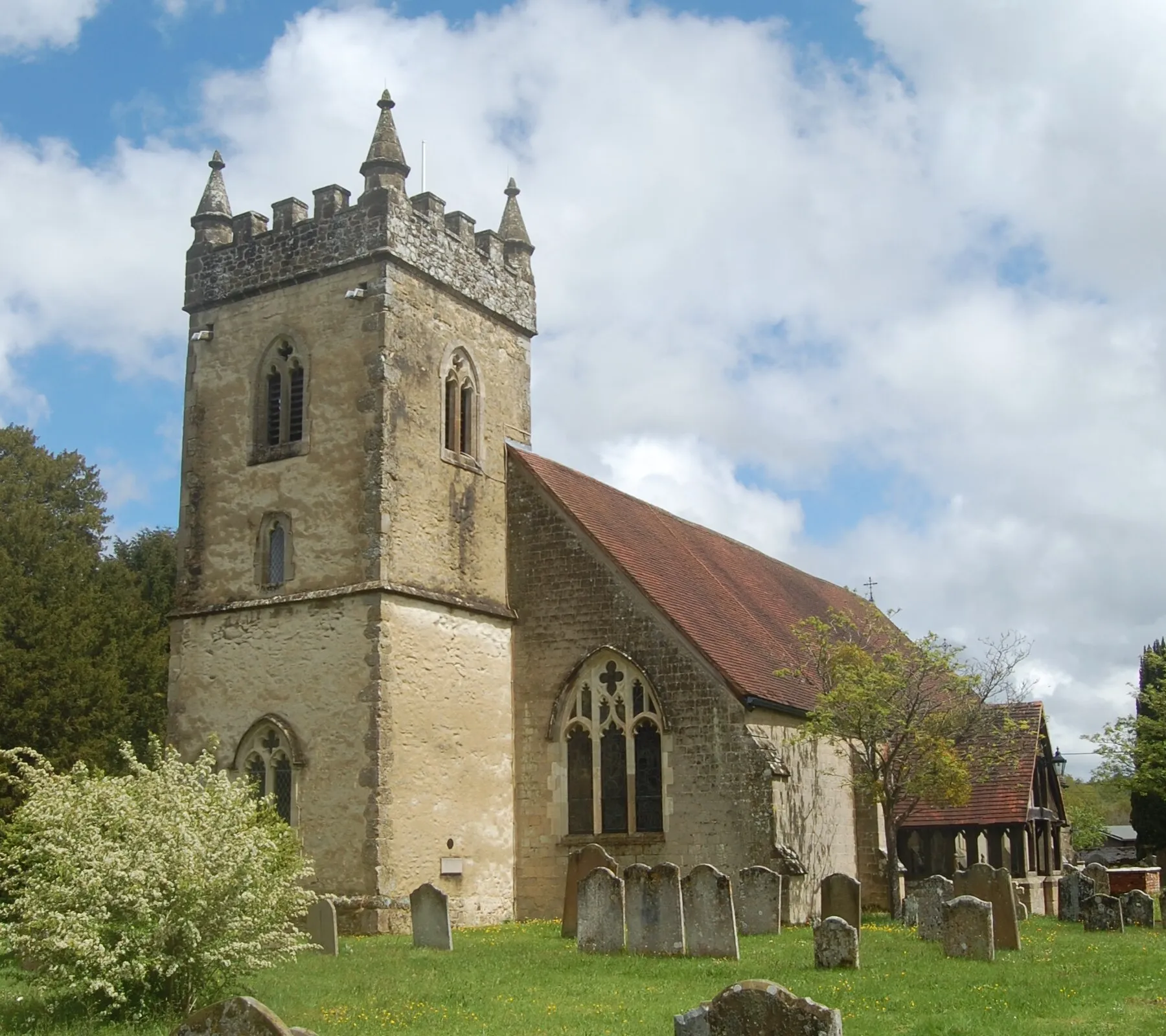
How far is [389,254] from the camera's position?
74.6ft

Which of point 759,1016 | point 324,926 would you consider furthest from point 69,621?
point 759,1016

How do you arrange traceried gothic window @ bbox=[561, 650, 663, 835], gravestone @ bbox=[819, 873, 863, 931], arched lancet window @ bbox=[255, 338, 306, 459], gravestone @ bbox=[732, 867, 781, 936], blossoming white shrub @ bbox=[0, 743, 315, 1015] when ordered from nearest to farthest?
blossoming white shrub @ bbox=[0, 743, 315, 1015] < gravestone @ bbox=[819, 873, 863, 931] < gravestone @ bbox=[732, 867, 781, 936] < traceried gothic window @ bbox=[561, 650, 663, 835] < arched lancet window @ bbox=[255, 338, 306, 459]

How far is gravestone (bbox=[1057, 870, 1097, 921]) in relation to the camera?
2222 centimetres

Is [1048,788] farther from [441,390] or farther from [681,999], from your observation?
[681,999]

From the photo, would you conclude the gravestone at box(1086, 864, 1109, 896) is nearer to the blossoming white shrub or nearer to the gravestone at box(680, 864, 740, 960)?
the gravestone at box(680, 864, 740, 960)

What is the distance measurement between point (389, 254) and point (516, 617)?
6.82 m

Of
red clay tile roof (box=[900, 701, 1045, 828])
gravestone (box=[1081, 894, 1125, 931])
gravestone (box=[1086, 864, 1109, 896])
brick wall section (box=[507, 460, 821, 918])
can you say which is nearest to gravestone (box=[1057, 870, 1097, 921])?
gravestone (box=[1086, 864, 1109, 896])

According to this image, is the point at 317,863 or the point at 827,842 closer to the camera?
the point at 317,863

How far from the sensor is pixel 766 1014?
7.14m

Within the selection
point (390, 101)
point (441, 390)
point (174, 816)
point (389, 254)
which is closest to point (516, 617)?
point (441, 390)

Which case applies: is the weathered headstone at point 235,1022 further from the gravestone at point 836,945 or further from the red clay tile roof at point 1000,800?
the red clay tile roof at point 1000,800

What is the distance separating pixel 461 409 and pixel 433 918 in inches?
400

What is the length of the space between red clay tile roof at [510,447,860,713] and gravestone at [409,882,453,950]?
6.25 metres

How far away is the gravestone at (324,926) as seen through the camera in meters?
16.6
